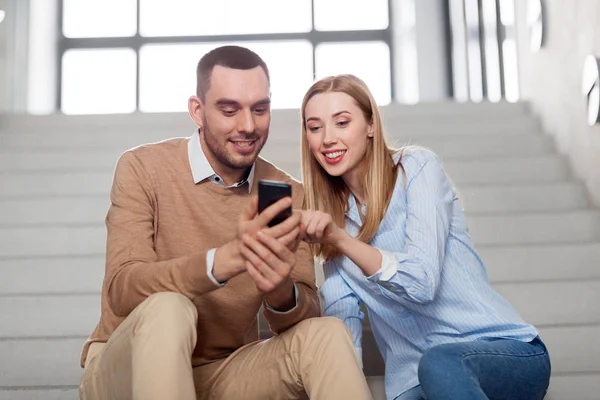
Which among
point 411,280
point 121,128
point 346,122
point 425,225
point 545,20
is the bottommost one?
point 411,280

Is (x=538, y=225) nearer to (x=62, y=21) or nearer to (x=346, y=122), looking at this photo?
(x=346, y=122)

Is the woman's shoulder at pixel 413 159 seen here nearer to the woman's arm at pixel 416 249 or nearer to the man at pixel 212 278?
the woman's arm at pixel 416 249

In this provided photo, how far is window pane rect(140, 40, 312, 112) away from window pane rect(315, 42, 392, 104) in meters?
0.16

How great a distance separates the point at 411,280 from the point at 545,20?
281 centimetres

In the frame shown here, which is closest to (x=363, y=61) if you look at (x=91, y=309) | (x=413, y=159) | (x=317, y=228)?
(x=91, y=309)

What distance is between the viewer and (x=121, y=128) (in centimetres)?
412

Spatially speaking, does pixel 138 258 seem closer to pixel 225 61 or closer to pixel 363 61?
pixel 225 61

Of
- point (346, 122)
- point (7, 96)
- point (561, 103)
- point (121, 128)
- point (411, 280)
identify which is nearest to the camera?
point (411, 280)

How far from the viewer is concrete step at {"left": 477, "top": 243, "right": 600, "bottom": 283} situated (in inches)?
110

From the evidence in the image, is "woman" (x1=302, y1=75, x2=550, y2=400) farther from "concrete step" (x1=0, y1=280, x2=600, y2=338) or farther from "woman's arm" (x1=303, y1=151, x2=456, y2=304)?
"concrete step" (x1=0, y1=280, x2=600, y2=338)

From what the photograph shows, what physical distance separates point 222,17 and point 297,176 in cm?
419

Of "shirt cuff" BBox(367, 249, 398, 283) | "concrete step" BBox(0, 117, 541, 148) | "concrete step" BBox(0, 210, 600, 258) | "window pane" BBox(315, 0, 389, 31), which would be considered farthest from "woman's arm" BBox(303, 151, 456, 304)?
"window pane" BBox(315, 0, 389, 31)

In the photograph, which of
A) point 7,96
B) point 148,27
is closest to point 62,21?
point 148,27

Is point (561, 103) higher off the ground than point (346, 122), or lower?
higher
